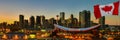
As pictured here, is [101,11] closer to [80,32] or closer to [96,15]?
[96,15]

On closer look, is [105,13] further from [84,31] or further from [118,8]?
[84,31]

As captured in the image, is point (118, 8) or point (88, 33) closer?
point (118, 8)

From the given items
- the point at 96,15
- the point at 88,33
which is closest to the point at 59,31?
the point at 88,33

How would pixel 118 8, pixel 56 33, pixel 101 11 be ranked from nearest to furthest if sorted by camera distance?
1. pixel 118 8
2. pixel 101 11
3. pixel 56 33

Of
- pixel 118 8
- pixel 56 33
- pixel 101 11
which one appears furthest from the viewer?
pixel 56 33

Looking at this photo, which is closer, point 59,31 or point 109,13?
point 109,13

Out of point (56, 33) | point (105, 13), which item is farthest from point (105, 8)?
point (56, 33)
